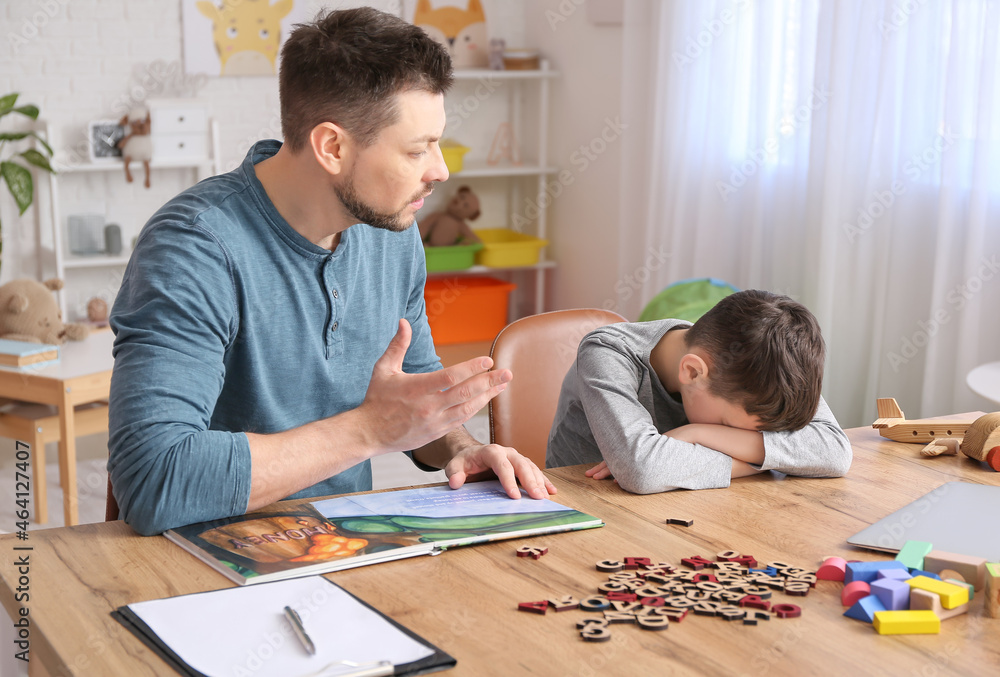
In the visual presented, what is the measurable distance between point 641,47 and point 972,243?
1.81 metres

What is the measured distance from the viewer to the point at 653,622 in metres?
0.94

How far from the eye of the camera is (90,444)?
3820 millimetres

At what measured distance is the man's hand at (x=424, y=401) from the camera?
119 centimetres

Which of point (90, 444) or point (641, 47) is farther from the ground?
point (641, 47)

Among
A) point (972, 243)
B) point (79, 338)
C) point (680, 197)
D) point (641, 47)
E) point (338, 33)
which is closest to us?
point (338, 33)

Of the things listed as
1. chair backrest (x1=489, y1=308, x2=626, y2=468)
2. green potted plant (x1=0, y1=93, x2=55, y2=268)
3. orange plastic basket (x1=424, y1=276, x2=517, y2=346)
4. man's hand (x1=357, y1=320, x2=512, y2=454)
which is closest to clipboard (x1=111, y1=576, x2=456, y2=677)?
man's hand (x1=357, y1=320, x2=512, y2=454)

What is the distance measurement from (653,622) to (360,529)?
38cm

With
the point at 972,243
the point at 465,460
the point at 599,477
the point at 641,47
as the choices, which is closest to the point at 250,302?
the point at 465,460

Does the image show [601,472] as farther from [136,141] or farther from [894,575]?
[136,141]

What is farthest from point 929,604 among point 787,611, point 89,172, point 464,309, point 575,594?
point 89,172

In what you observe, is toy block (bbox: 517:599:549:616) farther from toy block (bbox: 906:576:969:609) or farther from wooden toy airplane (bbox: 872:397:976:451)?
wooden toy airplane (bbox: 872:397:976:451)

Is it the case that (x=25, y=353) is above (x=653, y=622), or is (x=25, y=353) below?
below

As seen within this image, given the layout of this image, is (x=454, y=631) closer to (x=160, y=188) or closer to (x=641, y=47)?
(x=641, y=47)

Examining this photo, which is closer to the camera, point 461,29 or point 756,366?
point 756,366
